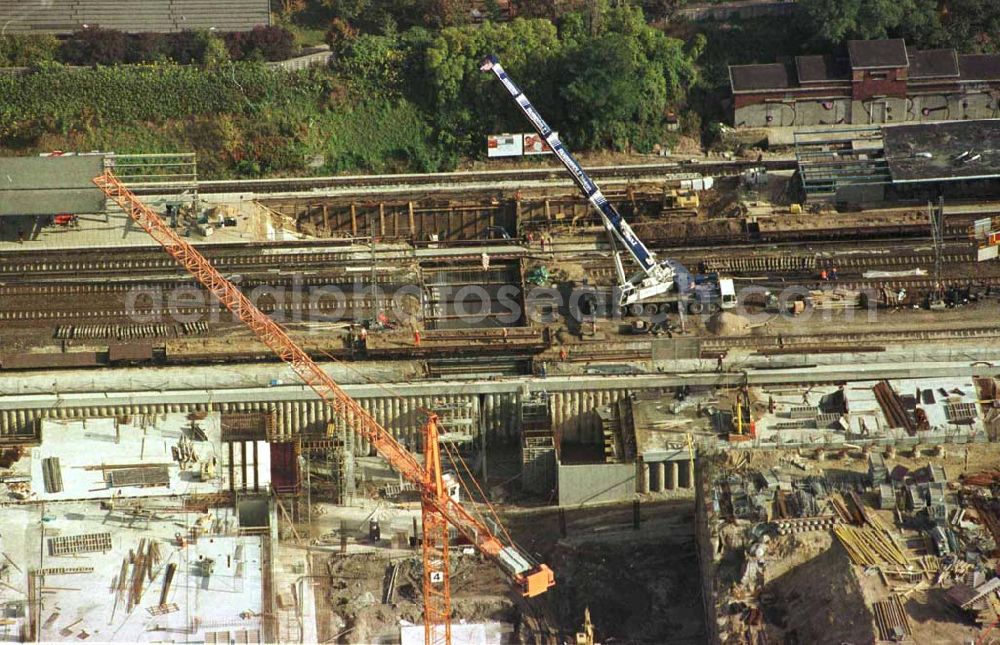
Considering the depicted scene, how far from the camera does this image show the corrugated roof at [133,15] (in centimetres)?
13450

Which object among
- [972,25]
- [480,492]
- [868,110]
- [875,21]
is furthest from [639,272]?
[972,25]

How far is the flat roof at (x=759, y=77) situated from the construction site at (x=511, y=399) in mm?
4188

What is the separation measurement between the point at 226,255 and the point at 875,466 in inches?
1578

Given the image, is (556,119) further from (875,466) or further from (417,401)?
(875,466)

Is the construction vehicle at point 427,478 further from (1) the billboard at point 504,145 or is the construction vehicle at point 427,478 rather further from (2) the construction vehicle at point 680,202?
(2) the construction vehicle at point 680,202

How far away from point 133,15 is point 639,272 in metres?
40.2

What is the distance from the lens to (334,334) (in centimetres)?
11506

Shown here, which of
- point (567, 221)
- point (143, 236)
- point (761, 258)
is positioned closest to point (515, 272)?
point (567, 221)

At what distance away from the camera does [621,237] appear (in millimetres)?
114688

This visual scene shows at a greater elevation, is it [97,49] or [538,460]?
[97,49]

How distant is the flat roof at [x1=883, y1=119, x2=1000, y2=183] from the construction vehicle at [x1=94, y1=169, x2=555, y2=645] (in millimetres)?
34237

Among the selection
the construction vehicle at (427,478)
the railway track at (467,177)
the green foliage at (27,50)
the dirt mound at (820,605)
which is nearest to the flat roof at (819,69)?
the railway track at (467,177)

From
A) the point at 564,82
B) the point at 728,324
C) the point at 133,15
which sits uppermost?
the point at 133,15

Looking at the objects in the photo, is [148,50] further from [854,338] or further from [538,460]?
[854,338]
